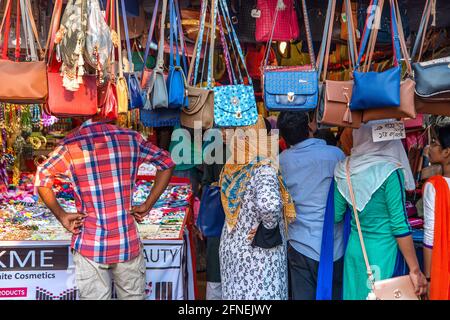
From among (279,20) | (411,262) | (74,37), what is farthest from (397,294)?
(279,20)

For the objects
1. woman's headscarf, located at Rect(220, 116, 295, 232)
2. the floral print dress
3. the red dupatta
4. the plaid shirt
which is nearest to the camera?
the red dupatta

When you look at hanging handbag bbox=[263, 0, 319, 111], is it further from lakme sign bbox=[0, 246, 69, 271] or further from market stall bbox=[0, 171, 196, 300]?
lakme sign bbox=[0, 246, 69, 271]

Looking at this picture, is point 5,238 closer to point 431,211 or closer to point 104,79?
point 104,79

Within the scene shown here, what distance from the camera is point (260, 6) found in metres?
4.63

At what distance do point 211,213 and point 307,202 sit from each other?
72 centimetres

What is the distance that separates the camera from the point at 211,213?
390 cm

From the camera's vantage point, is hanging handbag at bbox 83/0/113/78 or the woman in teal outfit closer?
hanging handbag at bbox 83/0/113/78

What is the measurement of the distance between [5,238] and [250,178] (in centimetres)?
176

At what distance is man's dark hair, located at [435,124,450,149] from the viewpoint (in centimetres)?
317

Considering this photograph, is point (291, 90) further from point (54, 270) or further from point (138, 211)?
point (54, 270)

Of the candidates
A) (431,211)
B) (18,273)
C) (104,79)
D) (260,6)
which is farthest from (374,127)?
(18,273)

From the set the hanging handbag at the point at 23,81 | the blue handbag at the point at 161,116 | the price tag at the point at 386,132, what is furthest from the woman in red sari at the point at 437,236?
the hanging handbag at the point at 23,81

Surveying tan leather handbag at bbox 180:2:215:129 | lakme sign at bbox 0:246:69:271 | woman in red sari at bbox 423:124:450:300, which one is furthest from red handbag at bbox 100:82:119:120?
woman in red sari at bbox 423:124:450:300

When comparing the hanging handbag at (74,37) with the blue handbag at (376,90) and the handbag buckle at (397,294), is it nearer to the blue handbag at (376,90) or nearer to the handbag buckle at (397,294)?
the blue handbag at (376,90)
